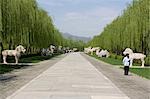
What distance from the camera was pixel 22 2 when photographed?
47281mm

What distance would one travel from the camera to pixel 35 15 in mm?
56469

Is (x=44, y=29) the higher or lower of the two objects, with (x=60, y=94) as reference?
higher

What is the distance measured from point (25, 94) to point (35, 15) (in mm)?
42316

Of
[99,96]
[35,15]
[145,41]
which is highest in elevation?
[35,15]

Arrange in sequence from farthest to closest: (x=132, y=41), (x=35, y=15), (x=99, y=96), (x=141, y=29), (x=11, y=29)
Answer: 1. (x=35, y=15)
2. (x=132, y=41)
3. (x=141, y=29)
4. (x=11, y=29)
5. (x=99, y=96)

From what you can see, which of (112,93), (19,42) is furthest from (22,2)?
(112,93)

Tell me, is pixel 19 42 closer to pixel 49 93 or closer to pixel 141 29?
pixel 141 29

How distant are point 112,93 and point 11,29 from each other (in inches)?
1102

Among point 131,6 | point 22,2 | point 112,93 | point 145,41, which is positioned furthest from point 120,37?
point 112,93

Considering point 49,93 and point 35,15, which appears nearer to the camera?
point 49,93

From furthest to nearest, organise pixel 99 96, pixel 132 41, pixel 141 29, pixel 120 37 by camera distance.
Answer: pixel 120 37 < pixel 132 41 < pixel 141 29 < pixel 99 96

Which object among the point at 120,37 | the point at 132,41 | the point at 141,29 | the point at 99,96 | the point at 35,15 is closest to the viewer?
the point at 99,96

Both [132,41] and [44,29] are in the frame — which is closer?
[132,41]

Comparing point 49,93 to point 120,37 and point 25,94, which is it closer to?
point 25,94
